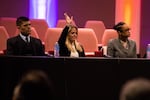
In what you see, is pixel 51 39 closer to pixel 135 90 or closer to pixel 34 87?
pixel 34 87

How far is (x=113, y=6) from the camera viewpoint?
10.9 meters

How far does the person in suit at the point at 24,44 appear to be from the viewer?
5.12 meters

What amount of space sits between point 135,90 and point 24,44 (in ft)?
6.86

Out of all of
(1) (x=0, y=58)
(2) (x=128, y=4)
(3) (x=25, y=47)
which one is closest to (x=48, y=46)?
(3) (x=25, y=47)

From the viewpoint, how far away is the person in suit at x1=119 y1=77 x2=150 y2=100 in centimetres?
339

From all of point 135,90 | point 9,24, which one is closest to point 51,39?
point 9,24

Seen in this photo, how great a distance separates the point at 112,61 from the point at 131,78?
21cm

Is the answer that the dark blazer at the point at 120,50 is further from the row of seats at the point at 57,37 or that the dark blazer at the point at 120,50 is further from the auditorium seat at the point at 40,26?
the auditorium seat at the point at 40,26

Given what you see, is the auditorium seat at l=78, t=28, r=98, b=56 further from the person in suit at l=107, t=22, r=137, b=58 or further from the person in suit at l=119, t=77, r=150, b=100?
the person in suit at l=119, t=77, r=150, b=100

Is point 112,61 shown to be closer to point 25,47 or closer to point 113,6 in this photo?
point 25,47

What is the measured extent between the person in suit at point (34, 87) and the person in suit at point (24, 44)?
60.4 inches

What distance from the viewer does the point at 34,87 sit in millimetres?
3557

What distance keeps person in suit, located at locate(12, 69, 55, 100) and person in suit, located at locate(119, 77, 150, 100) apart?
2.03ft

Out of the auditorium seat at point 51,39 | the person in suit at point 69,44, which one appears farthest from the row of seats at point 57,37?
the person in suit at point 69,44
